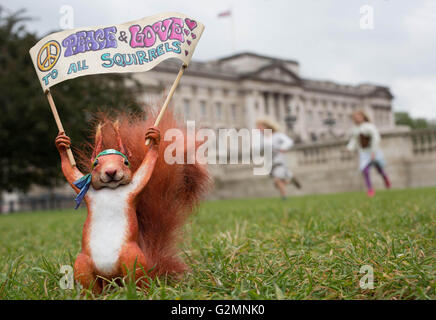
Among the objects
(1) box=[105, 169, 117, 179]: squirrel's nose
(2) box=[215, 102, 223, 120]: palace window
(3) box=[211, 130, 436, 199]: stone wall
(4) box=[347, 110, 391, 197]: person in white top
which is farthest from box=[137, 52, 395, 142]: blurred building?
(1) box=[105, 169, 117, 179]: squirrel's nose

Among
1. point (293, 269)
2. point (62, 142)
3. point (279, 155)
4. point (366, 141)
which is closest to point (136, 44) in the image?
point (62, 142)

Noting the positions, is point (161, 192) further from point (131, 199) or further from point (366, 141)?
point (366, 141)

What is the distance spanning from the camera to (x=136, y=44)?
2.24 metres

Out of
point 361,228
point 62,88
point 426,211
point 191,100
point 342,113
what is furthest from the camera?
point 342,113

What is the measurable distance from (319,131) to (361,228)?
77.7 meters

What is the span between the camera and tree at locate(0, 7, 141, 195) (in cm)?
1853

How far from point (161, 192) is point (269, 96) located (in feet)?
237

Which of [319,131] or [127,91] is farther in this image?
[319,131]

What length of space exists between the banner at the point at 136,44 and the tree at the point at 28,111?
15.9 metres

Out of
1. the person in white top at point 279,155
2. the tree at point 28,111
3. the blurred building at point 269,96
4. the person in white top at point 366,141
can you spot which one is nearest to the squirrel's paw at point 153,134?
the person in white top at point 366,141
